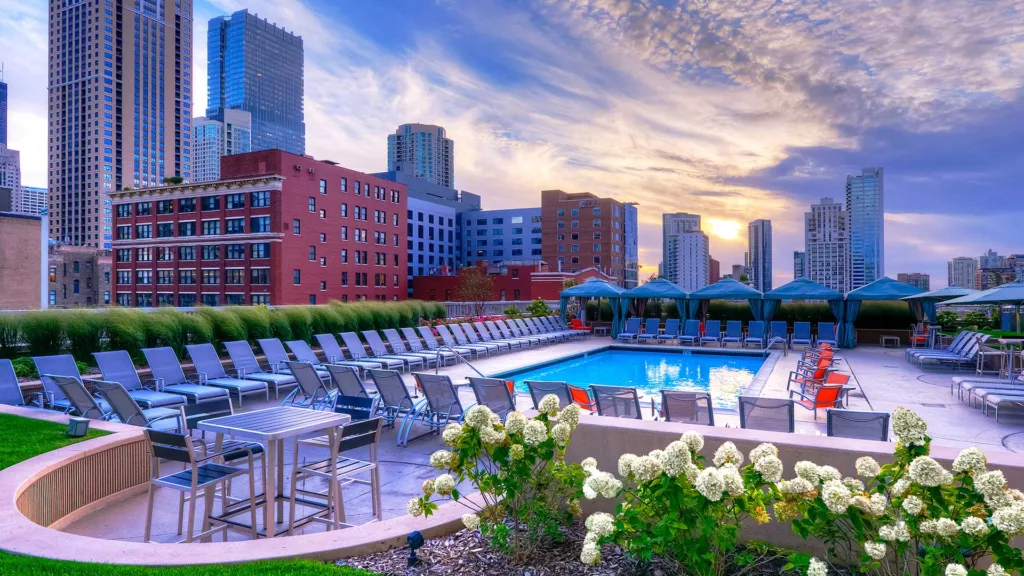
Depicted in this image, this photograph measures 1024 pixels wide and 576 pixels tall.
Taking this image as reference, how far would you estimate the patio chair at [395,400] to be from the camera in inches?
300

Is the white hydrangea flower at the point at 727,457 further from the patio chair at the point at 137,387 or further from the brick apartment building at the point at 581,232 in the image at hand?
the brick apartment building at the point at 581,232

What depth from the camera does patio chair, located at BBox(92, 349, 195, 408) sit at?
8250 millimetres

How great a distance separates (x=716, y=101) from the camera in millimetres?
18594

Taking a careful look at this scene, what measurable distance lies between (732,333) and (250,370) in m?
14.4

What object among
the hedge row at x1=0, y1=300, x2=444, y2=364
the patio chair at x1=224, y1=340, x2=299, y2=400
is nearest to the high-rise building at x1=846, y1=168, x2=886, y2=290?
the hedge row at x1=0, y1=300, x2=444, y2=364

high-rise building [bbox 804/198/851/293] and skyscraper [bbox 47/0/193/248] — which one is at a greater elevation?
skyscraper [bbox 47/0/193/248]

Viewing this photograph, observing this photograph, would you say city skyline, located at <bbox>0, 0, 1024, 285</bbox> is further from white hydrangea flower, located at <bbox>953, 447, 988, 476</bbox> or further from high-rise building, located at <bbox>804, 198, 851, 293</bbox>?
high-rise building, located at <bbox>804, 198, 851, 293</bbox>

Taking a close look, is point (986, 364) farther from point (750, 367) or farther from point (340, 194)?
point (340, 194)

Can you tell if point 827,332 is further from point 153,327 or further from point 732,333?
point 153,327

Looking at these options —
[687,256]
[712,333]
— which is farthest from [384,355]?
[687,256]

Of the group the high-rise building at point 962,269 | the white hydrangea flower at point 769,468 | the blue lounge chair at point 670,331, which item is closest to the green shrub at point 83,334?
the white hydrangea flower at point 769,468

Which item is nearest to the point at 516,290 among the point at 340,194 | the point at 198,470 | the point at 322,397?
the point at 340,194

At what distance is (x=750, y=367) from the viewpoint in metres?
16.3

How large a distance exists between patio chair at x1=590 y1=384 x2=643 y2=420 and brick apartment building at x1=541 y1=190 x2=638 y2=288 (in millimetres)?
75108
